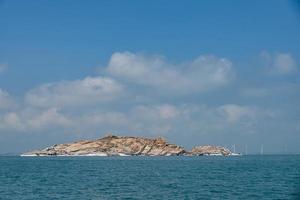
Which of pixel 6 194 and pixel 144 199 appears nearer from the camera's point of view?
pixel 144 199

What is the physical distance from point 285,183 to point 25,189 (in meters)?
38.2

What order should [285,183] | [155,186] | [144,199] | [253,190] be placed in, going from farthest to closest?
[285,183]
[155,186]
[253,190]
[144,199]

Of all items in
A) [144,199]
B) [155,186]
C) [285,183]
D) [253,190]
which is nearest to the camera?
[144,199]

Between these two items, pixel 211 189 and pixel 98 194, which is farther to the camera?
pixel 211 189

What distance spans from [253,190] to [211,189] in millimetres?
5384

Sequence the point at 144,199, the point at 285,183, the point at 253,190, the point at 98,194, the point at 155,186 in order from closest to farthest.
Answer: the point at 144,199 < the point at 98,194 < the point at 253,190 < the point at 155,186 < the point at 285,183

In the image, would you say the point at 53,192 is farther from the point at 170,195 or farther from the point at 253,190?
the point at 253,190

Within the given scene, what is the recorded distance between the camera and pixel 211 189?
63.0 metres

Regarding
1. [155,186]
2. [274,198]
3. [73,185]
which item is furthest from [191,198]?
[73,185]

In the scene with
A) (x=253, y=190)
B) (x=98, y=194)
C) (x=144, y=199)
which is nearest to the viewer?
(x=144, y=199)

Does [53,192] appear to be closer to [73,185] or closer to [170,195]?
[73,185]

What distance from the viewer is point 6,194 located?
190ft

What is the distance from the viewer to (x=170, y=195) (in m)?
55.6

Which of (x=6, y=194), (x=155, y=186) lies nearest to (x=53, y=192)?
(x=6, y=194)
